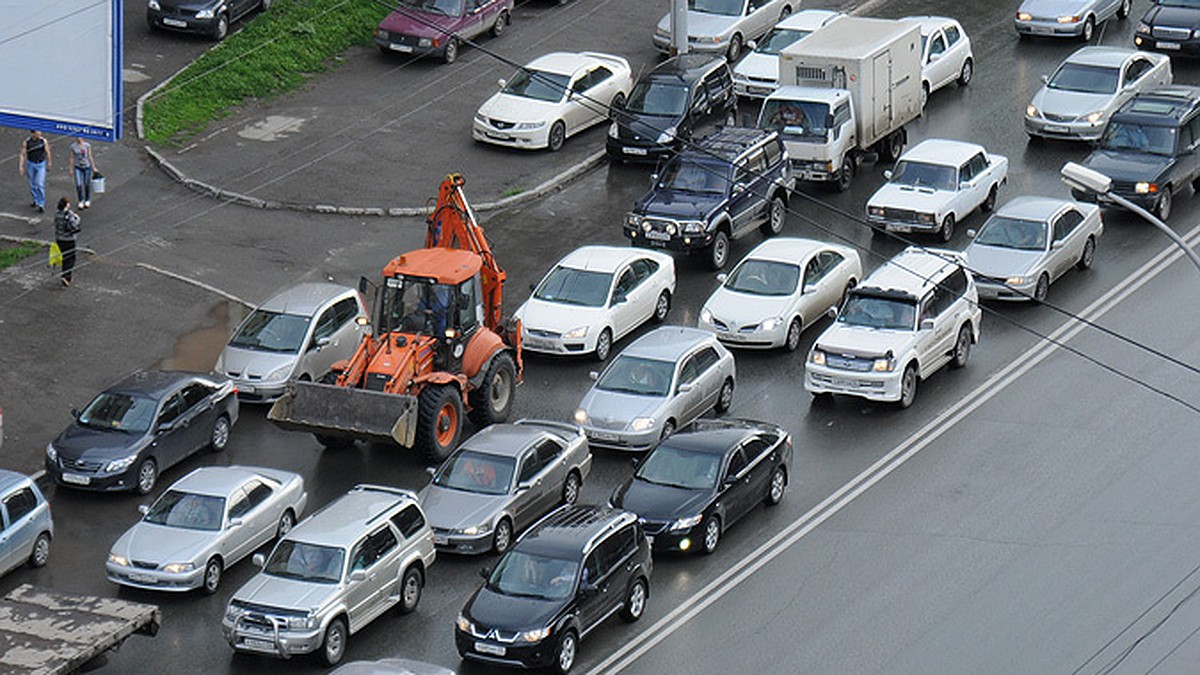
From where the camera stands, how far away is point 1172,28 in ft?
175

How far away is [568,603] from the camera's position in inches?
1262

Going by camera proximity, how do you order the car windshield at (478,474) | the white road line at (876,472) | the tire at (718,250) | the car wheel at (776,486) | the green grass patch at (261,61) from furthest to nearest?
the green grass patch at (261,61), the tire at (718,250), the car wheel at (776,486), the car windshield at (478,474), the white road line at (876,472)

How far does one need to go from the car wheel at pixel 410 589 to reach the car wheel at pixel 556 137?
1827cm

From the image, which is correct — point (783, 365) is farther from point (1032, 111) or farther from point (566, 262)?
point (1032, 111)

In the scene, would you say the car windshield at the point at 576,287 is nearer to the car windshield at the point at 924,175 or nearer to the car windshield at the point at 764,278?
the car windshield at the point at 764,278

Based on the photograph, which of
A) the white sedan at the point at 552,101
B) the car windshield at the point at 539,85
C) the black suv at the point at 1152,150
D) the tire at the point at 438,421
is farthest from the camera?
the car windshield at the point at 539,85

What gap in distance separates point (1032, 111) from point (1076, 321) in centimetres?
897

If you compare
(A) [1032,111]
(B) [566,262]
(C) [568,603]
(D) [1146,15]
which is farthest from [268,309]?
(D) [1146,15]

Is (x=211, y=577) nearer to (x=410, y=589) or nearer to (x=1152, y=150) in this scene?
(x=410, y=589)

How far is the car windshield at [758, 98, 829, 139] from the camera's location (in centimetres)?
4788

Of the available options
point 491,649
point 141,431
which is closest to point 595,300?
point 141,431

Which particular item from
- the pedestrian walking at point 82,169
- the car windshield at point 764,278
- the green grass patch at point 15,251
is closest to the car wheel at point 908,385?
the car windshield at point 764,278

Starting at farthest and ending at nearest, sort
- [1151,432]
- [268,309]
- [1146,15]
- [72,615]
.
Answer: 1. [1146,15]
2. [268,309]
3. [1151,432]
4. [72,615]

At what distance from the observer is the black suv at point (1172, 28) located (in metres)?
53.3
